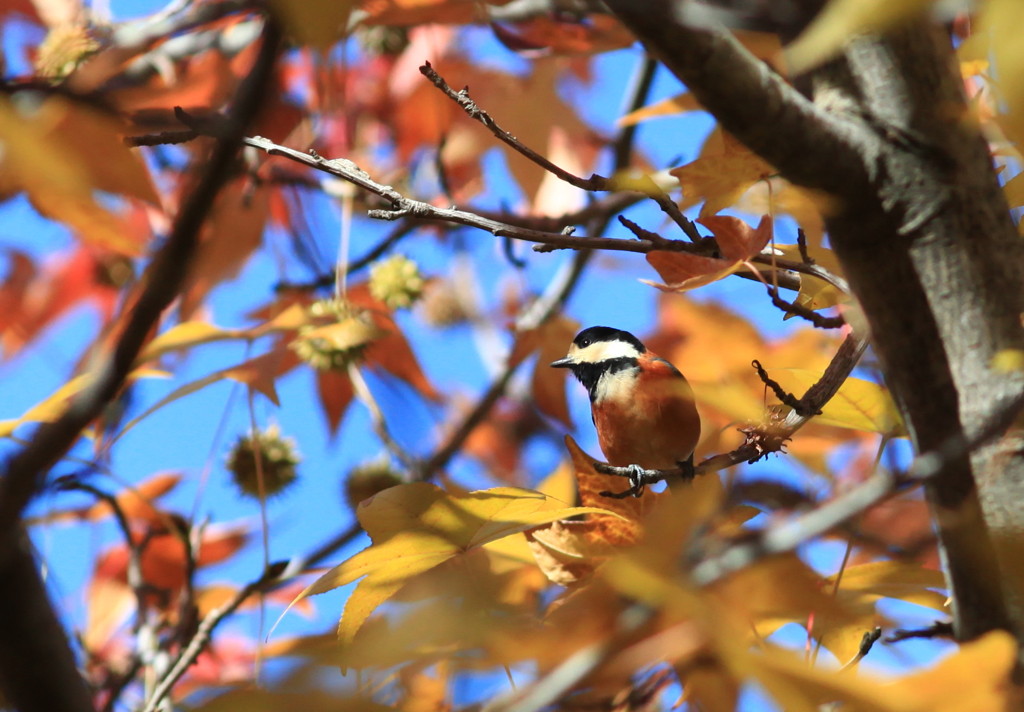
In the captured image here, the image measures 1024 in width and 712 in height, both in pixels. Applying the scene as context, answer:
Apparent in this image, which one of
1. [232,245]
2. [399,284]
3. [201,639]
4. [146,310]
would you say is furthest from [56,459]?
[399,284]

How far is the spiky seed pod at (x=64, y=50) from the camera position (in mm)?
1861

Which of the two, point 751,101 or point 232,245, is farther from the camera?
point 232,245

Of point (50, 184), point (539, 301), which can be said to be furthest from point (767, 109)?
point (539, 301)

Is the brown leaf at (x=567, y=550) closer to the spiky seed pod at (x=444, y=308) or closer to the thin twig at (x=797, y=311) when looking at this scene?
the thin twig at (x=797, y=311)

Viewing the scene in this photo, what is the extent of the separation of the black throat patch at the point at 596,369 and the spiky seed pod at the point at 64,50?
1.23 m

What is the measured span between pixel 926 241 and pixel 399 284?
4.54 ft

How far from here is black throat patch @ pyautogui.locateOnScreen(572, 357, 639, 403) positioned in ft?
6.41

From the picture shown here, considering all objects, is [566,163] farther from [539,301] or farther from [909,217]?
[909,217]

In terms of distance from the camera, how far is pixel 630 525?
104cm

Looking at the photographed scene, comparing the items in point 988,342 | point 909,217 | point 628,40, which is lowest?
point 988,342

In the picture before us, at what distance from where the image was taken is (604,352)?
2.17 meters

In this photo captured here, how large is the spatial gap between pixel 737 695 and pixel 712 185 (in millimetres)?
514

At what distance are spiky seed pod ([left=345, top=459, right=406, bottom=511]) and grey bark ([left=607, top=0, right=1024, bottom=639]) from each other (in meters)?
1.36

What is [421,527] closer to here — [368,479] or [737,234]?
[737,234]
